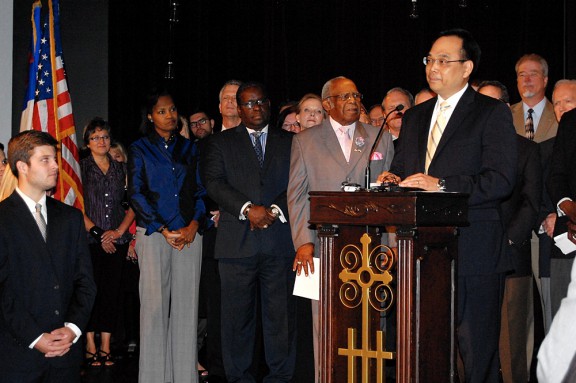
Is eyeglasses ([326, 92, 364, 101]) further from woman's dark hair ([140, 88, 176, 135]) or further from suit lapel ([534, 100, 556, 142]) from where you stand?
suit lapel ([534, 100, 556, 142])

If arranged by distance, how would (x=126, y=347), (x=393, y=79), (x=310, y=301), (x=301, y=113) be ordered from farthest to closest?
(x=393, y=79), (x=126, y=347), (x=301, y=113), (x=310, y=301)

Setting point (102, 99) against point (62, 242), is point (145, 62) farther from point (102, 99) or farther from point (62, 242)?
point (62, 242)

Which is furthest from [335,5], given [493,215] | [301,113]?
[493,215]

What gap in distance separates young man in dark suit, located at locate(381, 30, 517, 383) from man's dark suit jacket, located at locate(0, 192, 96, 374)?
1677 mm

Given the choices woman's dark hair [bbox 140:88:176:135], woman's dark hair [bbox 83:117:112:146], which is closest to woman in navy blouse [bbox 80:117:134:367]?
woman's dark hair [bbox 83:117:112:146]

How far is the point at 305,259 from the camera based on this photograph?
176 inches

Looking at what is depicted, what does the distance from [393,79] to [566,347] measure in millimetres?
6883

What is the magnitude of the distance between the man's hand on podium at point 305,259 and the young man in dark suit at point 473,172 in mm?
1012

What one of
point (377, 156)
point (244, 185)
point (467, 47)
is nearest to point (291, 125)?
point (244, 185)

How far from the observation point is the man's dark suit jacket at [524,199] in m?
4.66

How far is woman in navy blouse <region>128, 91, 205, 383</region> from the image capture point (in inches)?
197

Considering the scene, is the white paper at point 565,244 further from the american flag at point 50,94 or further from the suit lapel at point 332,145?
the american flag at point 50,94

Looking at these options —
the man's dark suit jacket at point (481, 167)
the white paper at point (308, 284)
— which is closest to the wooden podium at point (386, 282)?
the man's dark suit jacket at point (481, 167)

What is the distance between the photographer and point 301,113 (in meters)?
5.60
